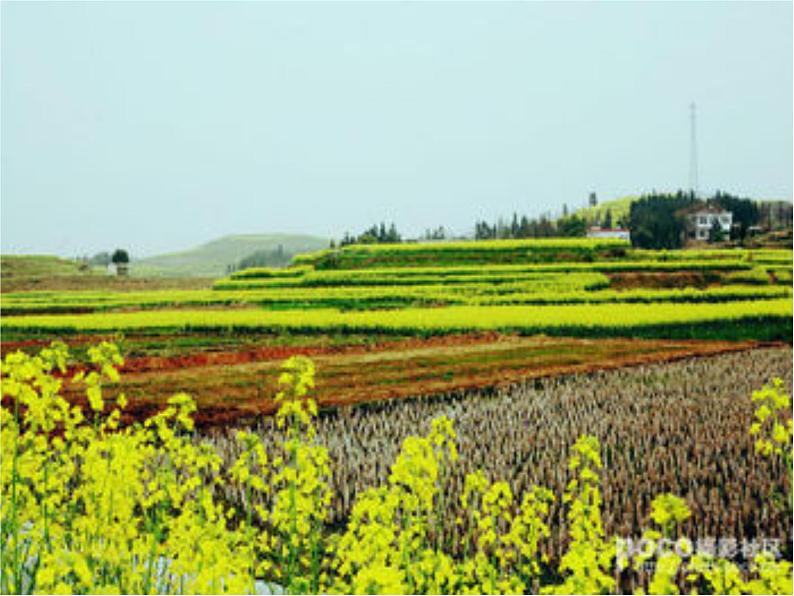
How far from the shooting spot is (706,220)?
37.5 metres

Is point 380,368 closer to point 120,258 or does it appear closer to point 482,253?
point 120,258

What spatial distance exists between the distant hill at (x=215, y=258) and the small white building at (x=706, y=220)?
49.3 feet

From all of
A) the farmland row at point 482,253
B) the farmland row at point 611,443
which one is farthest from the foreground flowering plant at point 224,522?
the farmland row at point 482,253

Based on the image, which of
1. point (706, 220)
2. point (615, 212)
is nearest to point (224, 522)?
point (706, 220)

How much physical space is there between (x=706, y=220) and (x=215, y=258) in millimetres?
37761

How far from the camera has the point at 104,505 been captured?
5.33 m

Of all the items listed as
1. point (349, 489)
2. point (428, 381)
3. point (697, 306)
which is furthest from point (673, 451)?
point (697, 306)

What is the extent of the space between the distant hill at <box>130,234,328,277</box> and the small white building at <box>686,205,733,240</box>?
1503 cm

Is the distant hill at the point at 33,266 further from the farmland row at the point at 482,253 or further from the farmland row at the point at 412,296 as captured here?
the farmland row at the point at 482,253

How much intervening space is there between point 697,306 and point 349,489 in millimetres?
16826

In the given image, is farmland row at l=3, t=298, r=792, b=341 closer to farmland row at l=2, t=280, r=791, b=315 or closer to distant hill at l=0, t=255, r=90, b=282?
farmland row at l=2, t=280, r=791, b=315

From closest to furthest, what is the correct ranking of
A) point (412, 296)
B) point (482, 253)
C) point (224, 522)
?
point (224, 522) → point (412, 296) → point (482, 253)

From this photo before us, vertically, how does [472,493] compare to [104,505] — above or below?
below

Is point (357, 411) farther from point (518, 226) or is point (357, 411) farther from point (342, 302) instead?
point (518, 226)
